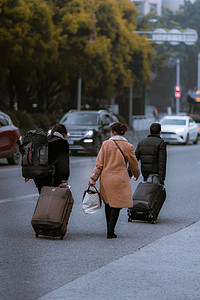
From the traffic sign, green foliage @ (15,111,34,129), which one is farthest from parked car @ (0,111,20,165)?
the traffic sign

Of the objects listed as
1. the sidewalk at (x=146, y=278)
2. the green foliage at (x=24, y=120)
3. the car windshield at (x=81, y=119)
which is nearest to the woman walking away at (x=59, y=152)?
the sidewalk at (x=146, y=278)

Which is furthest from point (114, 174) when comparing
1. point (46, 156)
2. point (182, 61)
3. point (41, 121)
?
point (182, 61)

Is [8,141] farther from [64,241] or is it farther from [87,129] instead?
[64,241]

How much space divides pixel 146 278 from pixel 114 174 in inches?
98.7

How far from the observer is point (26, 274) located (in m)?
6.88

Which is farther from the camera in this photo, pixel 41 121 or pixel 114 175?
pixel 41 121

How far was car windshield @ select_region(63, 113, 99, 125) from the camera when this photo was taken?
89.1 ft

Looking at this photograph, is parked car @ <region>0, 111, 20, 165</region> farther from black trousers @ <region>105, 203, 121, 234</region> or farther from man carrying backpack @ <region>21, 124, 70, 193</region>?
black trousers @ <region>105, 203, 121, 234</region>

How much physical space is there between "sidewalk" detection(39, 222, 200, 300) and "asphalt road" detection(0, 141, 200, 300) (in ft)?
0.56

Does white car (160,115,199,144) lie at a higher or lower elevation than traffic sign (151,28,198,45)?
lower

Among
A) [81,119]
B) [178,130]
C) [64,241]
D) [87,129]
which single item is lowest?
[178,130]

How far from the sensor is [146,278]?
264 inches

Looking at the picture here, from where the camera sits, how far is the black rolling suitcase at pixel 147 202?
33.5 feet

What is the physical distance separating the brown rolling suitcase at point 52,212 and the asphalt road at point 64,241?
0.15 meters
